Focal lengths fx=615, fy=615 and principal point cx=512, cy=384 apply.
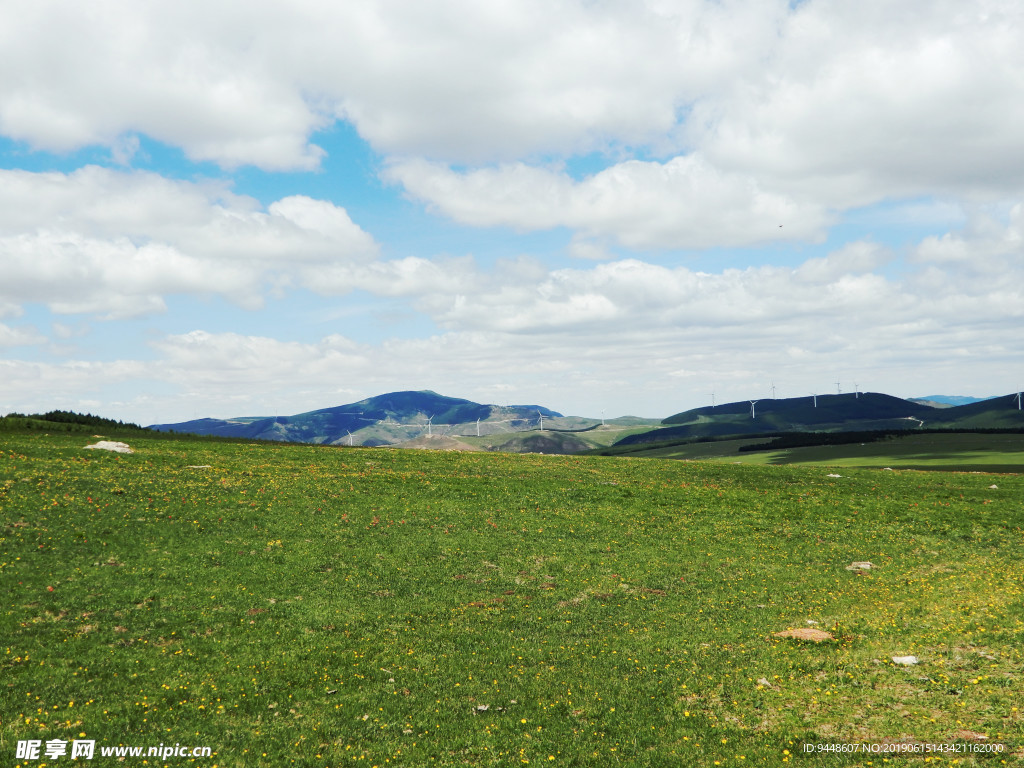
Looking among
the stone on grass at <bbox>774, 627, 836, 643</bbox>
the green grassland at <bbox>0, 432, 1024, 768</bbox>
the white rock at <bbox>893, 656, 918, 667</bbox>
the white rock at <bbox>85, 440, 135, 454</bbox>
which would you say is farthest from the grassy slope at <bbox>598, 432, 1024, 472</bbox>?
the white rock at <bbox>85, 440, 135, 454</bbox>

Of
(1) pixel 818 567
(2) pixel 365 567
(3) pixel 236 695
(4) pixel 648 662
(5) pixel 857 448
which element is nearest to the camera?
(3) pixel 236 695

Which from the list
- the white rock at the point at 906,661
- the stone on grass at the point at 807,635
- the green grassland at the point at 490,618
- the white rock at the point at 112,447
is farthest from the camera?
the white rock at the point at 112,447

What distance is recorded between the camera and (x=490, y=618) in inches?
1262

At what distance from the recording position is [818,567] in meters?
42.0

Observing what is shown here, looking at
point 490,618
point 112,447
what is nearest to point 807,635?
point 490,618

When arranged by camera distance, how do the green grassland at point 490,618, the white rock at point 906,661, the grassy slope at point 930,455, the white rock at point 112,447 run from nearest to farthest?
1. the green grassland at point 490,618
2. the white rock at point 906,661
3. the white rock at point 112,447
4. the grassy slope at point 930,455

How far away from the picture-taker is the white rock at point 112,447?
6689 centimetres

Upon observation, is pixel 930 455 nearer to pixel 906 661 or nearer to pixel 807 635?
pixel 807 635

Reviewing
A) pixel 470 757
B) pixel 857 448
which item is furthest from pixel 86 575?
pixel 857 448

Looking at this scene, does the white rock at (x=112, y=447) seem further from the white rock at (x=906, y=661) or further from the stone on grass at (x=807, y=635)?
the white rock at (x=906, y=661)

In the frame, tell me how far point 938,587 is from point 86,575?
4863 cm

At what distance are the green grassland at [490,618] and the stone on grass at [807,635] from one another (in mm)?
884

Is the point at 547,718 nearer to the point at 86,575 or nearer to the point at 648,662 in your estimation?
the point at 648,662

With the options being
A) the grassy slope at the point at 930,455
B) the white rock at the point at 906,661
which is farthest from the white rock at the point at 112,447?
the grassy slope at the point at 930,455
